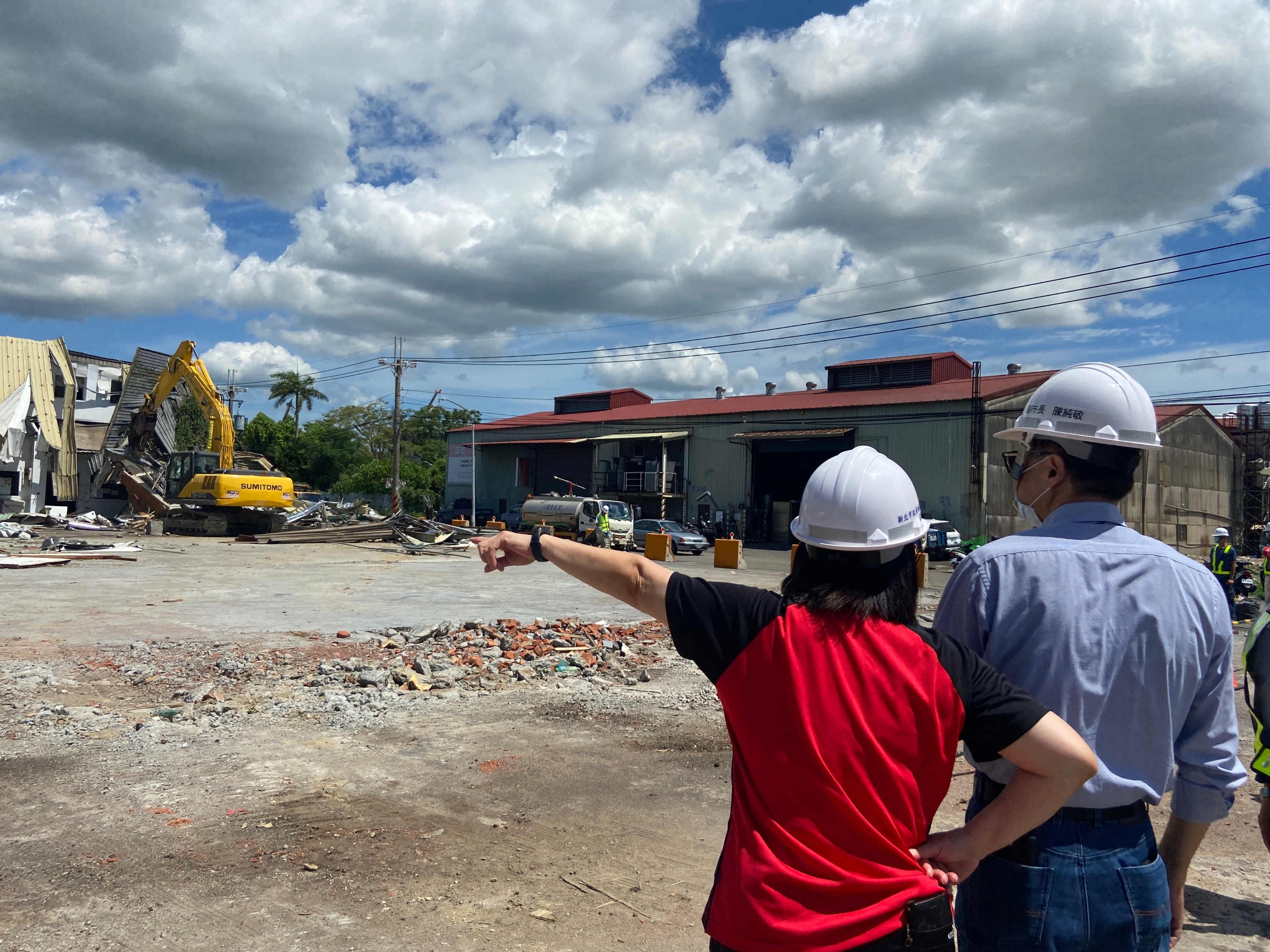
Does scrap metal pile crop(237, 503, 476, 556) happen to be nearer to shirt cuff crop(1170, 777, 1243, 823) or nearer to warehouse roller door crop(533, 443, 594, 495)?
warehouse roller door crop(533, 443, 594, 495)

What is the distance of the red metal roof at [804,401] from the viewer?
1575 inches

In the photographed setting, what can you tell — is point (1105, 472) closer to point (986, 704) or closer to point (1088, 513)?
point (1088, 513)

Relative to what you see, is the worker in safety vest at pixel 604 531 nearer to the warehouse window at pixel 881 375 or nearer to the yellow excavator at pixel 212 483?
the yellow excavator at pixel 212 483

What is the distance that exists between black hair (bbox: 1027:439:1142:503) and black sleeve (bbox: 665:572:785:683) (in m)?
0.89

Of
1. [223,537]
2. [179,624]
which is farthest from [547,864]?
[223,537]

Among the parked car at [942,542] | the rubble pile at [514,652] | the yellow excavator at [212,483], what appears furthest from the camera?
the parked car at [942,542]

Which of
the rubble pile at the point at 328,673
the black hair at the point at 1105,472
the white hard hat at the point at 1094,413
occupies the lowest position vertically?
the rubble pile at the point at 328,673

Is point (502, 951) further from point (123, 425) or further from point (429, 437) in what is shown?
point (429, 437)

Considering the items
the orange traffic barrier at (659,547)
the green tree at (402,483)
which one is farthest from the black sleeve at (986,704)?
the green tree at (402,483)

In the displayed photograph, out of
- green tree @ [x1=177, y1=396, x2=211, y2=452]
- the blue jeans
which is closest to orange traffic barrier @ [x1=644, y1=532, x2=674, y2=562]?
green tree @ [x1=177, y1=396, x2=211, y2=452]

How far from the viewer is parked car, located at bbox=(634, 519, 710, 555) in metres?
33.3

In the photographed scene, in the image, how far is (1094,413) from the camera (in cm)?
222

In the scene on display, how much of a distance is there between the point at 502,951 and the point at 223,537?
32469 millimetres

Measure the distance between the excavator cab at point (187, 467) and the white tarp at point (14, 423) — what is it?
8611 millimetres
